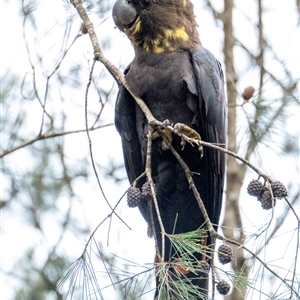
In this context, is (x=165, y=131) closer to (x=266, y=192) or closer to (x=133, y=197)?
(x=133, y=197)

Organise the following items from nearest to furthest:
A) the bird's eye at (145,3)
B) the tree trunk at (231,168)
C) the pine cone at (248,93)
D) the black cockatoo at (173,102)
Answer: the black cockatoo at (173,102), the bird's eye at (145,3), the pine cone at (248,93), the tree trunk at (231,168)

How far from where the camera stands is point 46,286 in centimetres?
463

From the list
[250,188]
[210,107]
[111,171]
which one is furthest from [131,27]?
[111,171]

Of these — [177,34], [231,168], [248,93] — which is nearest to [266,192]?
[177,34]

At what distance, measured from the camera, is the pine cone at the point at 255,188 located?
2.32m

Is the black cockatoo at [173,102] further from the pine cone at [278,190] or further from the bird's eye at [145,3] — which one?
the pine cone at [278,190]

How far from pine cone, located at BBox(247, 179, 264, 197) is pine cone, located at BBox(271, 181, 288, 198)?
0.27ft

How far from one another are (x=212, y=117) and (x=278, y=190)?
2.83 feet

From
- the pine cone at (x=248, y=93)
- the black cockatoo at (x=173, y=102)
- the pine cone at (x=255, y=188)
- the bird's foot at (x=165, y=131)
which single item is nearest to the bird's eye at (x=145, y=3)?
the black cockatoo at (x=173, y=102)

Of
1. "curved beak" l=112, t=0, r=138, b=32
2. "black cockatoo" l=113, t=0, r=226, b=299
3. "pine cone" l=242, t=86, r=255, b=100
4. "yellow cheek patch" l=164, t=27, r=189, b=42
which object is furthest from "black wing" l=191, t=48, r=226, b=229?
"pine cone" l=242, t=86, r=255, b=100

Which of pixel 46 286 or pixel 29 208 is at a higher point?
pixel 29 208

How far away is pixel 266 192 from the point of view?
229 centimetres

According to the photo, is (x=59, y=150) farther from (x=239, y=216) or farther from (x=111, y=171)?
(x=239, y=216)

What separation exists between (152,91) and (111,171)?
219cm
